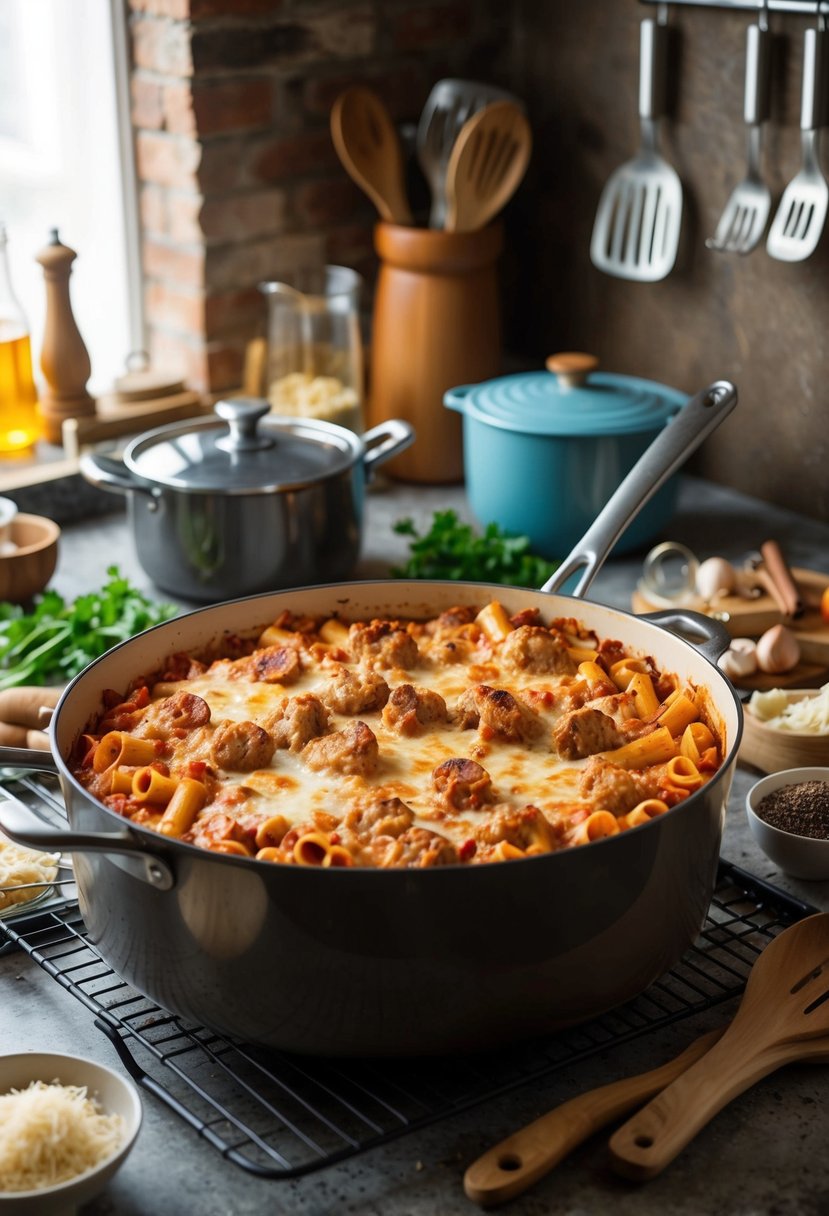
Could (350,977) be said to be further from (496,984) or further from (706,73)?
(706,73)

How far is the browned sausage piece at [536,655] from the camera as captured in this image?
189 cm

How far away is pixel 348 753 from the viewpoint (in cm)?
166

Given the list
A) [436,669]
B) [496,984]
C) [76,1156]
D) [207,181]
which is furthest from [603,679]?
[207,181]

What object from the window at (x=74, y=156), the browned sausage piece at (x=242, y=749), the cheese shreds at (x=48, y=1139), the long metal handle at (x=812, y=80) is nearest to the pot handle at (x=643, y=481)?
the browned sausage piece at (x=242, y=749)

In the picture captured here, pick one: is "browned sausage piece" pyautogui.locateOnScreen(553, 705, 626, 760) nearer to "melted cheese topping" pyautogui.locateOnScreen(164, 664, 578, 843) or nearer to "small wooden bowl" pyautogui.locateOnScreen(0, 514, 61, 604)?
"melted cheese topping" pyautogui.locateOnScreen(164, 664, 578, 843)

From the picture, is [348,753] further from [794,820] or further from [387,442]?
[387,442]

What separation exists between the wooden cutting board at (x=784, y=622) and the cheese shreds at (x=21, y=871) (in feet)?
3.66

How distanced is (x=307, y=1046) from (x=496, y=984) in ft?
0.63

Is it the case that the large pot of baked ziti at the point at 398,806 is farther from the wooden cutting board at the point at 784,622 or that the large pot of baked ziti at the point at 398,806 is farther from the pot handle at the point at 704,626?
the wooden cutting board at the point at 784,622

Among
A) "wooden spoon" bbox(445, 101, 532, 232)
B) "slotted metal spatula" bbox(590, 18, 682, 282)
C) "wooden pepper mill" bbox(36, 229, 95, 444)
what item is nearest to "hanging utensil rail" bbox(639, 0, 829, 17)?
"slotted metal spatula" bbox(590, 18, 682, 282)

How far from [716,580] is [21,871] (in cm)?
130

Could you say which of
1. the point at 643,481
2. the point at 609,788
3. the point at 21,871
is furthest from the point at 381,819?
the point at 643,481

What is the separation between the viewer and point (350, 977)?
4.44 feet

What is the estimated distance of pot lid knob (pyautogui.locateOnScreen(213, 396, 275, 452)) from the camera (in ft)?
8.66
